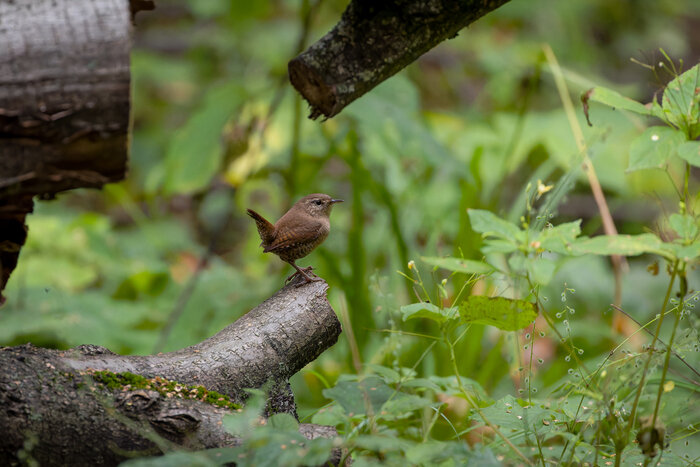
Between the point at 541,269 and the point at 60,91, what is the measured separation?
3.40 feet

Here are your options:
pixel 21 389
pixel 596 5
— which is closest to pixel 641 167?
pixel 21 389

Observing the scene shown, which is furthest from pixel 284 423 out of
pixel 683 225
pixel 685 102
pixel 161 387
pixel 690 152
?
pixel 685 102

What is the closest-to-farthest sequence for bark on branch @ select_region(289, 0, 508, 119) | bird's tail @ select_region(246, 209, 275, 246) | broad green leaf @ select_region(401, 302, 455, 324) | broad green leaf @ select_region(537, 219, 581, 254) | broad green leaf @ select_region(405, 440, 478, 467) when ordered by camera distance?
1. broad green leaf @ select_region(405, 440, 478, 467)
2. broad green leaf @ select_region(537, 219, 581, 254)
3. broad green leaf @ select_region(401, 302, 455, 324)
4. bark on branch @ select_region(289, 0, 508, 119)
5. bird's tail @ select_region(246, 209, 275, 246)

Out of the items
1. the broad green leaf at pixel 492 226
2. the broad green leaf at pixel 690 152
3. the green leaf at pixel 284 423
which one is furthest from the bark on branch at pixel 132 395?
the broad green leaf at pixel 690 152

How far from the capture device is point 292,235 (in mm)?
2230

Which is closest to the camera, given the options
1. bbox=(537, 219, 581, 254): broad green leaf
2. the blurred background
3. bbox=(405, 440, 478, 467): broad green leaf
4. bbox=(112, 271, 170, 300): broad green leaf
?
bbox=(405, 440, 478, 467): broad green leaf

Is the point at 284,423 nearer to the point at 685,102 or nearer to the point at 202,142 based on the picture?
the point at 685,102

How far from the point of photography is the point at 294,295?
1903 mm

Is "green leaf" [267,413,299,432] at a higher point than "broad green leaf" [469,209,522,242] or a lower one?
lower

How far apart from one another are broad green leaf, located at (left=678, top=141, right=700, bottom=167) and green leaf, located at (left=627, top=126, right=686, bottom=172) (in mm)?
26

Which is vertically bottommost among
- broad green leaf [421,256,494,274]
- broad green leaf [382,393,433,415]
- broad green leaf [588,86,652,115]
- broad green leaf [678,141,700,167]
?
broad green leaf [382,393,433,415]

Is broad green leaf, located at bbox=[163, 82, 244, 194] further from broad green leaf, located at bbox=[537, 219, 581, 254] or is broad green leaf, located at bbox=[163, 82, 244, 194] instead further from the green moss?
broad green leaf, located at bbox=[537, 219, 581, 254]

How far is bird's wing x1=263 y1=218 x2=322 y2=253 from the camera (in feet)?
7.33

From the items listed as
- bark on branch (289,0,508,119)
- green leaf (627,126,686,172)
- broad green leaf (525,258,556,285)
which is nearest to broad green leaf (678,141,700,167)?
green leaf (627,126,686,172)
